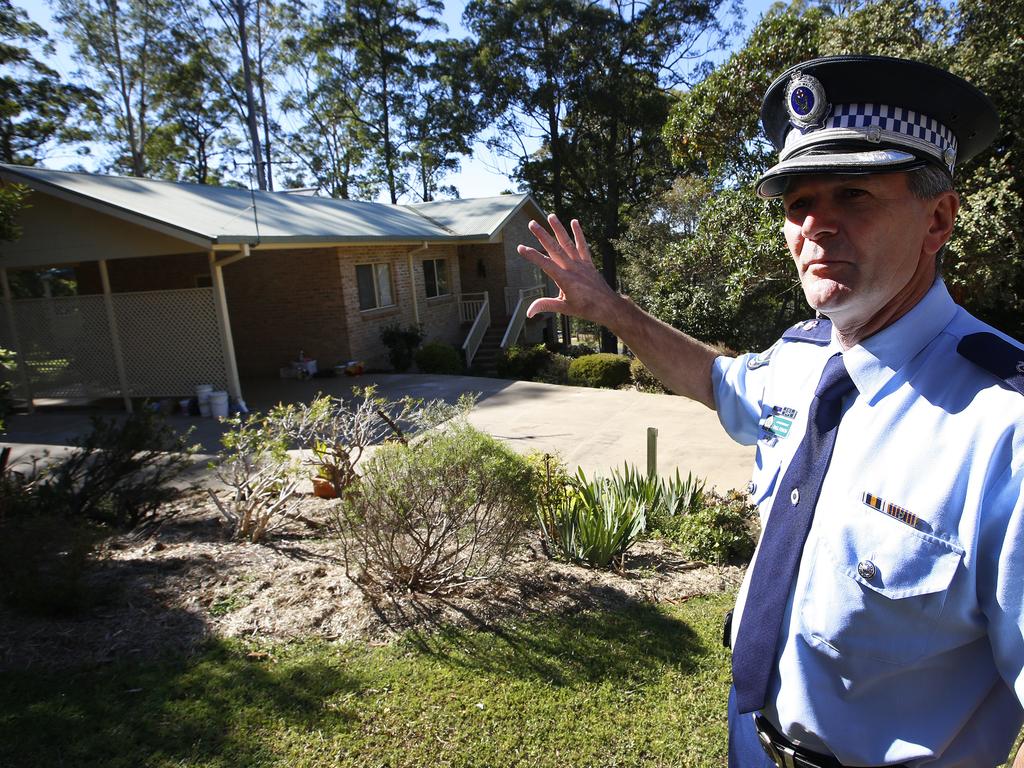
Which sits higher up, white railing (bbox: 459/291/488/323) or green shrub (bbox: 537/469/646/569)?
white railing (bbox: 459/291/488/323)

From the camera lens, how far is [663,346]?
2.07 m

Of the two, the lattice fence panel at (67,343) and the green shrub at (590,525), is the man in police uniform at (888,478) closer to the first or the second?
the green shrub at (590,525)

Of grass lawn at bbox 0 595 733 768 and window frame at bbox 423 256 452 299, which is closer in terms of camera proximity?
grass lawn at bbox 0 595 733 768

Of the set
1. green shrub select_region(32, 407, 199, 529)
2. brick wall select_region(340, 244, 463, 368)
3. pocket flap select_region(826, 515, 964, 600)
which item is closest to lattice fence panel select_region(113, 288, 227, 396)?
brick wall select_region(340, 244, 463, 368)

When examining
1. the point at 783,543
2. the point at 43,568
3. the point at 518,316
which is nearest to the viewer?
the point at 783,543

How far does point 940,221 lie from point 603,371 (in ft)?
45.6

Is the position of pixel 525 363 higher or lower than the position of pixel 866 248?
lower

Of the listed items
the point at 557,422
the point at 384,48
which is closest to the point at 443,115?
the point at 384,48

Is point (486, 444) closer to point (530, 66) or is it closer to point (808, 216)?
point (808, 216)

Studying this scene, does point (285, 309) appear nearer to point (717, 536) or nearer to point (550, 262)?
point (717, 536)

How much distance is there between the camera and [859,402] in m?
1.47

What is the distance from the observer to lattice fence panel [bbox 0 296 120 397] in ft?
41.7

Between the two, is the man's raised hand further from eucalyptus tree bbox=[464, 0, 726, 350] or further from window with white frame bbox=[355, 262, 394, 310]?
eucalyptus tree bbox=[464, 0, 726, 350]

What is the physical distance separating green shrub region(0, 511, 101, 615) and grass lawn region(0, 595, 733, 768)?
1.73 ft
